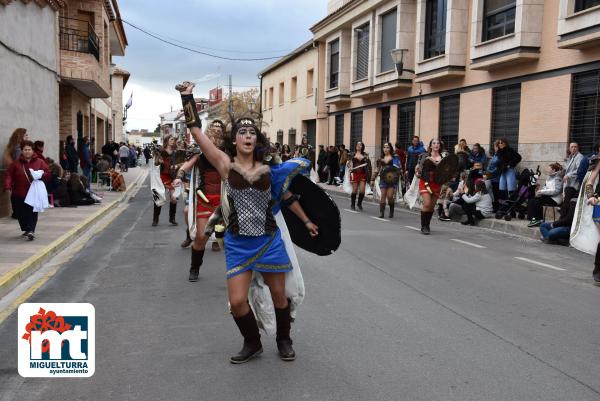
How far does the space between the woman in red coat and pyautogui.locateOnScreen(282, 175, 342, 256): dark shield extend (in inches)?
255

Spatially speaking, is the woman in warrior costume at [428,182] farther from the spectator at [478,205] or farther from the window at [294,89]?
the window at [294,89]

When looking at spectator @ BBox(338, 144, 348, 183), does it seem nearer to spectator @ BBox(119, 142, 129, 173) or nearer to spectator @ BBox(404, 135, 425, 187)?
spectator @ BBox(404, 135, 425, 187)

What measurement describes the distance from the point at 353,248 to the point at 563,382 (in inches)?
213

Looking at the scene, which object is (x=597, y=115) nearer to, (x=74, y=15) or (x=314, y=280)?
(x=314, y=280)

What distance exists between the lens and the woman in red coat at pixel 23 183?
30.6 feet

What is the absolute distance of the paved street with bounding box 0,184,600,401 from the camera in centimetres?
380

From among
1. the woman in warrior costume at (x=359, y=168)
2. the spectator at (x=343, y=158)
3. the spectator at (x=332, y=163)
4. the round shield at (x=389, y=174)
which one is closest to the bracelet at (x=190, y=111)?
the round shield at (x=389, y=174)

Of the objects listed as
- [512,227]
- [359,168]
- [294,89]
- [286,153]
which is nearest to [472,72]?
[359,168]

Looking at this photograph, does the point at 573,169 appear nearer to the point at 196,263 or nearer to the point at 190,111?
the point at 196,263

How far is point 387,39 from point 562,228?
51.3 feet

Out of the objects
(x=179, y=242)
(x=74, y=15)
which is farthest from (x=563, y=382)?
(x=74, y=15)

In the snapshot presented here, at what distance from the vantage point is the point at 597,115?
1312 cm

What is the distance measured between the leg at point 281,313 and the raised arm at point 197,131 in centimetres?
79

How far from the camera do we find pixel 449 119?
19750mm
